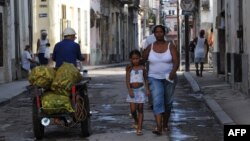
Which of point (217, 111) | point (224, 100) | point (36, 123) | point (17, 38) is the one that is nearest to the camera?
point (36, 123)

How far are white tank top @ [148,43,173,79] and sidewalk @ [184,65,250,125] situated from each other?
178 cm

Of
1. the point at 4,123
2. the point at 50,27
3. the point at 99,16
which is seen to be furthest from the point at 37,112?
the point at 99,16

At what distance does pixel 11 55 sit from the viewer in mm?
23219

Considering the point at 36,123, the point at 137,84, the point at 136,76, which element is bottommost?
the point at 36,123

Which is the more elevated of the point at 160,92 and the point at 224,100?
the point at 160,92

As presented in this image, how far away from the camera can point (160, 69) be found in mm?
10164

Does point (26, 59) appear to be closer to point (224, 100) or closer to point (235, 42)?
point (235, 42)

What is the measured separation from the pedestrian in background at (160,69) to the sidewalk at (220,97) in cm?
163

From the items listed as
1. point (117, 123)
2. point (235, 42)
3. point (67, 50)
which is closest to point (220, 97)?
point (235, 42)

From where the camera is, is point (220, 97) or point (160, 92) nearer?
point (160, 92)

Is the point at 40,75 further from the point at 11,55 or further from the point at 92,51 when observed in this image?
the point at 92,51

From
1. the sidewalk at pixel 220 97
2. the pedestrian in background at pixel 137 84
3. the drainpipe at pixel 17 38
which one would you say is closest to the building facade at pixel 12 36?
the drainpipe at pixel 17 38

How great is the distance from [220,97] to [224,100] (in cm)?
77

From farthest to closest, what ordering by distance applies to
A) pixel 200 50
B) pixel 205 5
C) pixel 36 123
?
pixel 205 5 < pixel 200 50 < pixel 36 123
